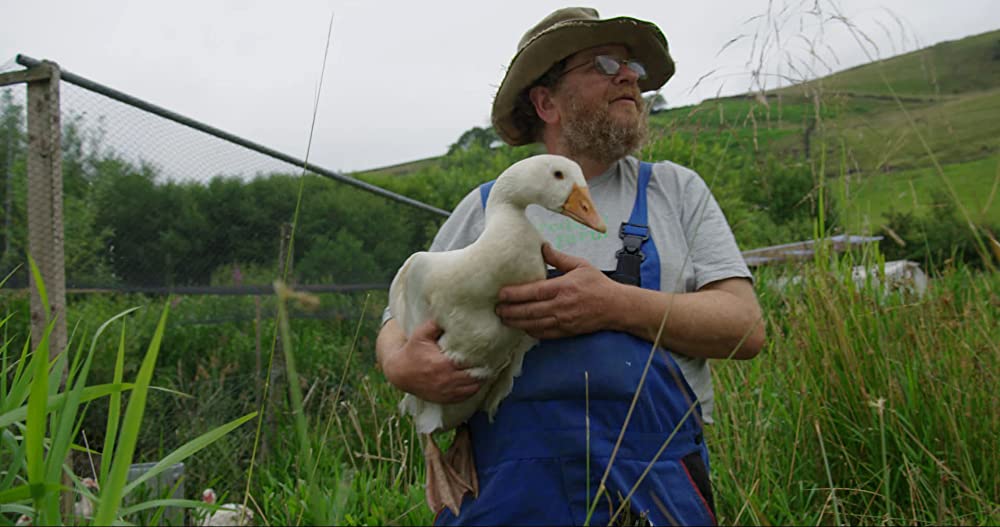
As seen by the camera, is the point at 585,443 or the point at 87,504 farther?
the point at 87,504

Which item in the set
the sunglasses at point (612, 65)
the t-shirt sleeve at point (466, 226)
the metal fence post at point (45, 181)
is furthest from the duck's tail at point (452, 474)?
the metal fence post at point (45, 181)

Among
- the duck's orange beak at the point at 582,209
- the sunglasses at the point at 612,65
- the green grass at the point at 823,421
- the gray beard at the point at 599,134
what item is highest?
the sunglasses at the point at 612,65

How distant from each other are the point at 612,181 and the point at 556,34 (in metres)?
0.45

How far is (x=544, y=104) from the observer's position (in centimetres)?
229

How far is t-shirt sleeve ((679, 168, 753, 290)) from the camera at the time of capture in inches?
72.6

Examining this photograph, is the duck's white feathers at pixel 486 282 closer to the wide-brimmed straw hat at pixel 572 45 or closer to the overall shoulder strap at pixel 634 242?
the overall shoulder strap at pixel 634 242

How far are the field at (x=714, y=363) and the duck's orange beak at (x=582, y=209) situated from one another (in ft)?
0.99

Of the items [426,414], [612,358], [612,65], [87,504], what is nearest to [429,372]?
[426,414]

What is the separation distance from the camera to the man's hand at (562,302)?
1.58m

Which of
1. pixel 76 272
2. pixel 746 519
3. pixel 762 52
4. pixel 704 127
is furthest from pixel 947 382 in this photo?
pixel 76 272

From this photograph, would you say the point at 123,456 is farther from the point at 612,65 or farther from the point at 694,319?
the point at 612,65

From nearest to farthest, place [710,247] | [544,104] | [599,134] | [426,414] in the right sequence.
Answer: [426,414], [710,247], [599,134], [544,104]

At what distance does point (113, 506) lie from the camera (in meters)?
0.87

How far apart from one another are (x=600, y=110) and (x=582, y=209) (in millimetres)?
566
